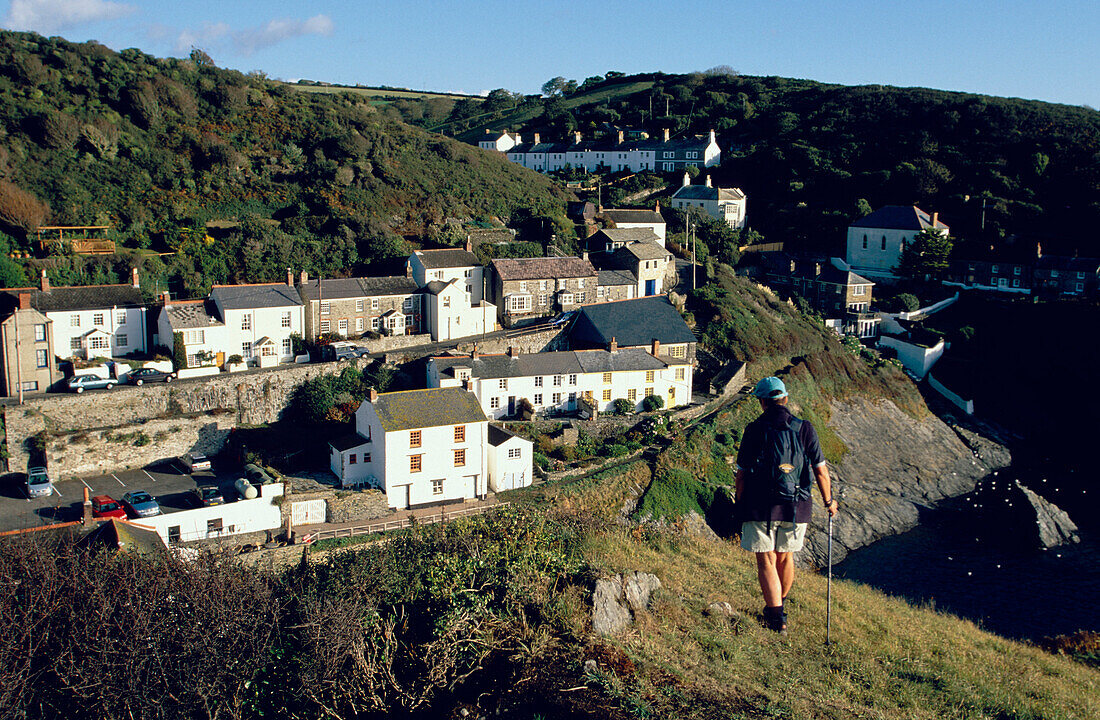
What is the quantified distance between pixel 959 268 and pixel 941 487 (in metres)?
26.9

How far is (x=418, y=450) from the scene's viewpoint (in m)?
28.0

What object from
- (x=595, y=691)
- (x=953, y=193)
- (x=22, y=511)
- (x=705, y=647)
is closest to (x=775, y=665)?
(x=705, y=647)

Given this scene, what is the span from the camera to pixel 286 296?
35.8 m

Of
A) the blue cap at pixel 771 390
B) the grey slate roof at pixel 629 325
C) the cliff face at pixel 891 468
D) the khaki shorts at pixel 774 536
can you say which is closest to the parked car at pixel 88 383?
the grey slate roof at pixel 629 325

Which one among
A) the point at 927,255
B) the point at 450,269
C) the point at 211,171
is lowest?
the point at 450,269

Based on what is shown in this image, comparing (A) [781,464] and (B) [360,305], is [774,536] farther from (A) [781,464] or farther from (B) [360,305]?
(B) [360,305]

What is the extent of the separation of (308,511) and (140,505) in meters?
4.96

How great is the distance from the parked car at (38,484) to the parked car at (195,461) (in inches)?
169

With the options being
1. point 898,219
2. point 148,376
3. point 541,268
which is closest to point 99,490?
point 148,376

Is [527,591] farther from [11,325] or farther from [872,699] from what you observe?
[11,325]

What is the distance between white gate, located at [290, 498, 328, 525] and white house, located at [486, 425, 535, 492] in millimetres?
6138

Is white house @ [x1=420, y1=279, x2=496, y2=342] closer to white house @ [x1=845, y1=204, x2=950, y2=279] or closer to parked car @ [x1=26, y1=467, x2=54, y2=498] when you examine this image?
parked car @ [x1=26, y1=467, x2=54, y2=498]

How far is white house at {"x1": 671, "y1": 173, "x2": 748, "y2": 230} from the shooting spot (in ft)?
222

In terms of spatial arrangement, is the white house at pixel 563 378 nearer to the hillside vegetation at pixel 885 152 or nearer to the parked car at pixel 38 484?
the parked car at pixel 38 484
